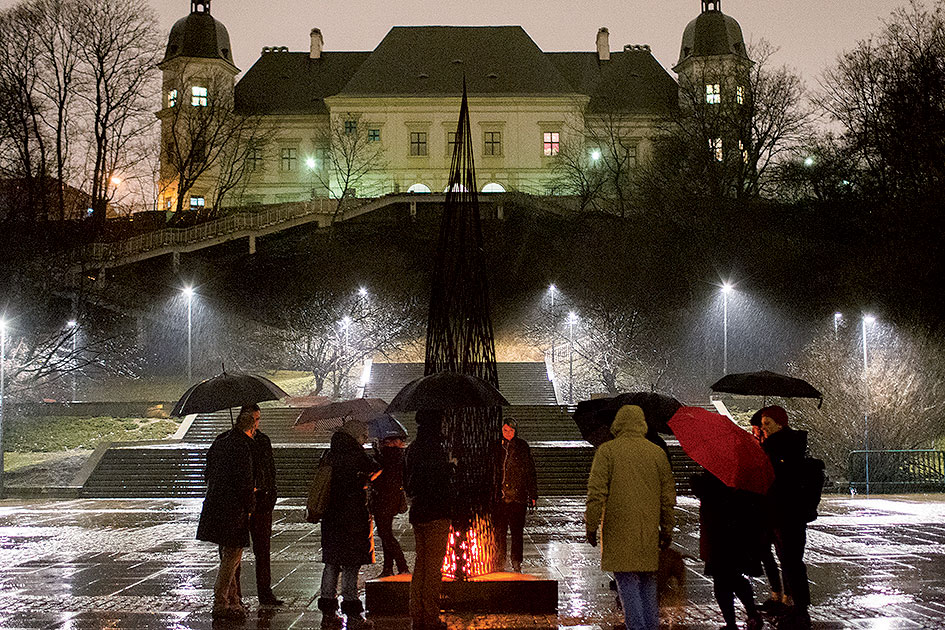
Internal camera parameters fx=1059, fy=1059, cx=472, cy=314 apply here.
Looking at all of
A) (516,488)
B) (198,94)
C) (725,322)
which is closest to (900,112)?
(725,322)

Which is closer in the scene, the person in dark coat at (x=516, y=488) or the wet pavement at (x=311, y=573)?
the wet pavement at (x=311, y=573)

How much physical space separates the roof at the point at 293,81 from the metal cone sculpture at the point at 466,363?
7574 centimetres

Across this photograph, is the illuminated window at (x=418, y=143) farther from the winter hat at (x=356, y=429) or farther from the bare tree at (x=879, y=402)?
the winter hat at (x=356, y=429)

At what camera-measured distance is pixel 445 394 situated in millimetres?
9117

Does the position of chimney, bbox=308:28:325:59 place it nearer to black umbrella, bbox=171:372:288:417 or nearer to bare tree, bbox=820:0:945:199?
bare tree, bbox=820:0:945:199

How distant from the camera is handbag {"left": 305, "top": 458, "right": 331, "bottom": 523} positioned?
9602 mm

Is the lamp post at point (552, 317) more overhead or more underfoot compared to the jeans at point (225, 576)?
more overhead

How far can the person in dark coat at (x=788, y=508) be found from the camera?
905 centimetres

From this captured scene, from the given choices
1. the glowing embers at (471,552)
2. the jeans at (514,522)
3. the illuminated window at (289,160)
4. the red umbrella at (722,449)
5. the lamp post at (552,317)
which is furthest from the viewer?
the illuminated window at (289,160)

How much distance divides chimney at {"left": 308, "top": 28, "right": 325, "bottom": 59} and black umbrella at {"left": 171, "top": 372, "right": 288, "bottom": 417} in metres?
84.9

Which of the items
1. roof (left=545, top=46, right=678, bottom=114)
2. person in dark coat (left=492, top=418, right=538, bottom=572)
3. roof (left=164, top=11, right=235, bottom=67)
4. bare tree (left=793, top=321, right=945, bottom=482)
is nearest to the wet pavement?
person in dark coat (left=492, top=418, right=538, bottom=572)

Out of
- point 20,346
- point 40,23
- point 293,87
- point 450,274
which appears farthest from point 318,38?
point 450,274

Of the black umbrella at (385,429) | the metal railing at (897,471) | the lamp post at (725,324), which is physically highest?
the lamp post at (725,324)

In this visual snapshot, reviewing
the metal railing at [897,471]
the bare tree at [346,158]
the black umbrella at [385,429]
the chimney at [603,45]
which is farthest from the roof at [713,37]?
the black umbrella at [385,429]
